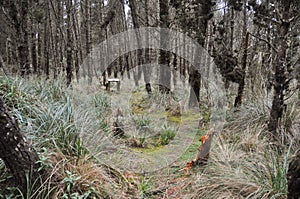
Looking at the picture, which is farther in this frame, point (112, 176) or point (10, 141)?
point (112, 176)

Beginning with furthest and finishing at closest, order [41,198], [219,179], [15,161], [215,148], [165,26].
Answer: [165,26] < [215,148] < [219,179] < [41,198] < [15,161]

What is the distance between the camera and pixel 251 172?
8.37 feet

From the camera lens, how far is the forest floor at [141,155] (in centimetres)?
239

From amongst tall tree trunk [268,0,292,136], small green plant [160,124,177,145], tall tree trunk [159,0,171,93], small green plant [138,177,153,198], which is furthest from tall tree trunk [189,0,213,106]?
small green plant [138,177,153,198]

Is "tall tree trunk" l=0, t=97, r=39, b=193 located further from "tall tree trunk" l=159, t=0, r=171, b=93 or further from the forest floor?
"tall tree trunk" l=159, t=0, r=171, b=93

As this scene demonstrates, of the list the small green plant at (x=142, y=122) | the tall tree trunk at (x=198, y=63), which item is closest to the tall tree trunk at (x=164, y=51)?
the tall tree trunk at (x=198, y=63)

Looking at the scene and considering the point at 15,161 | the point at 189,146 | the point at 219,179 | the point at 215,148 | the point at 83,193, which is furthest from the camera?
the point at 189,146

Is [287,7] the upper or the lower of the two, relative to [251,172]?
upper

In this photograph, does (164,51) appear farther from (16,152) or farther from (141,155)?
(16,152)

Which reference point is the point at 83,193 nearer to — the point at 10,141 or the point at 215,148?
the point at 10,141

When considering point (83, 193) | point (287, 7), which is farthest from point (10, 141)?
point (287, 7)

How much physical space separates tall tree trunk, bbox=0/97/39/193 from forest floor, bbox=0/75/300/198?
0.39 ft

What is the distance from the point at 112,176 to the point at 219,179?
1.24 meters

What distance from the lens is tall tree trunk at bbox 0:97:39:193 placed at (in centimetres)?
185
